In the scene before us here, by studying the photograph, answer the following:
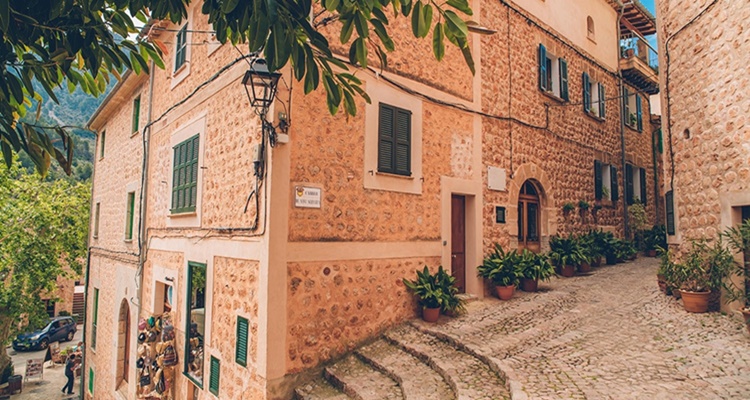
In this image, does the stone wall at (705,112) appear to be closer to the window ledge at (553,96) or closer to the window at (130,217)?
the window ledge at (553,96)

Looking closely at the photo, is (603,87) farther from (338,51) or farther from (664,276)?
(338,51)

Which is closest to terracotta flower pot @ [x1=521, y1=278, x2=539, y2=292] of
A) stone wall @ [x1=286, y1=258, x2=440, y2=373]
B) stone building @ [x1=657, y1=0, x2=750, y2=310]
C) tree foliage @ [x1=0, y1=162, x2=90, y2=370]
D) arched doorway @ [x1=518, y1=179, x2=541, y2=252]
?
arched doorway @ [x1=518, y1=179, x2=541, y2=252]

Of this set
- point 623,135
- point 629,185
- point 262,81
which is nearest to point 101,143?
point 262,81

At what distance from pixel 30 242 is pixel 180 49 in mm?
12976

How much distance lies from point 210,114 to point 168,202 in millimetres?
2533

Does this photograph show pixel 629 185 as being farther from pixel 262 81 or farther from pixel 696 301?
pixel 262 81

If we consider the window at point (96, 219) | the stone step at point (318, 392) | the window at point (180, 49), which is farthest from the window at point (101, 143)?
the stone step at point (318, 392)

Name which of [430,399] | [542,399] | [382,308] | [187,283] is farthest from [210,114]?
[542,399]

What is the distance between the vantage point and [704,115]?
7.23 meters

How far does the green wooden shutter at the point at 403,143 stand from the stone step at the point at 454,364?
2646 millimetres

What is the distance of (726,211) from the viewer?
6.67 meters

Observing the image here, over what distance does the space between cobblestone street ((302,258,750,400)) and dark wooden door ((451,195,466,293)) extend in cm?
70

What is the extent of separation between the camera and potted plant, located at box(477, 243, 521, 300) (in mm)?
8539

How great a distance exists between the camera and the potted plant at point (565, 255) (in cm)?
1063
